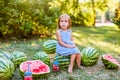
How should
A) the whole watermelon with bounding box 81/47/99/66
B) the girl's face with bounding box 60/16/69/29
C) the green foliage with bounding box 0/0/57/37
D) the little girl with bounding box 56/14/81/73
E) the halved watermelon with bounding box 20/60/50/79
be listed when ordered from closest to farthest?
1. the halved watermelon with bounding box 20/60/50/79
2. the little girl with bounding box 56/14/81/73
3. the girl's face with bounding box 60/16/69/29
4. the whole watermelon with bounding box 81/47/99/66
5. the green foliage with bounding box 0/0/57/37

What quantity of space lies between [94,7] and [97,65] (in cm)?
1878

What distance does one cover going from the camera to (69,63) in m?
5.48

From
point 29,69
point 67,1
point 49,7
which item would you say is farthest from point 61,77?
point 67,1

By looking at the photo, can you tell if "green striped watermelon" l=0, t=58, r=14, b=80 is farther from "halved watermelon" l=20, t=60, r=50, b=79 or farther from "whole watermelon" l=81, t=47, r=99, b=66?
"whole watermelon" l=81, t=47, r=99, b=66

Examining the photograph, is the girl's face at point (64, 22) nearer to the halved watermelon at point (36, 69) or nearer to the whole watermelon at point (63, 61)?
the whole watermelon at point (63, 61)

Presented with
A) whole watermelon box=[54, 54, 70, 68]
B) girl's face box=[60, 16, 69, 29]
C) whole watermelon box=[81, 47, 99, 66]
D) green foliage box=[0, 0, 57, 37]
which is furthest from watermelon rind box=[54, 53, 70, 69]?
green foliage box=[0, 0, 57, 37]

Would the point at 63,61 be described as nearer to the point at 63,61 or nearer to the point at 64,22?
the point at 63,61

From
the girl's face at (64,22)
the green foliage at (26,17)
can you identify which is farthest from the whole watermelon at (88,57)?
the green foliage at (26,17)

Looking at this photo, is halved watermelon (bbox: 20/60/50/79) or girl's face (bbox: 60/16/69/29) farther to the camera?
girl's face (bbox: 60/16/69/29)

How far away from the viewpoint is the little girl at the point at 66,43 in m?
5.47

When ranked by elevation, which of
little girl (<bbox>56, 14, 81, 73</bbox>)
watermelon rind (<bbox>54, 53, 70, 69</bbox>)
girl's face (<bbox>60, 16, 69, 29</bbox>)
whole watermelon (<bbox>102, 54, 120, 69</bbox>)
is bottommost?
whole watermelon (<bbox>102, 54, 120, 69</bbox>)

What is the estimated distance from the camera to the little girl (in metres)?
5.47

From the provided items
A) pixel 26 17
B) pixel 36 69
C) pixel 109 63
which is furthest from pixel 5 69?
pixel 26 17

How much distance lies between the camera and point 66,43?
5.68 meters
